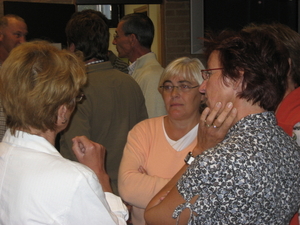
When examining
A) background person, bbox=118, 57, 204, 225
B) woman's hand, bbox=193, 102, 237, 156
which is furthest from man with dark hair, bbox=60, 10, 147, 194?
woman's hand, bbox=193, 102, 237, 156

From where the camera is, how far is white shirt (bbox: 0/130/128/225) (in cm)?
117

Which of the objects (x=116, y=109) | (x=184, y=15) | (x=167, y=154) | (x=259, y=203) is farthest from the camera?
(x=184, y=15)

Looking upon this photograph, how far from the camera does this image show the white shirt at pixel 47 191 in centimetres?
117

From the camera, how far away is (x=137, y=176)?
196 centimetres

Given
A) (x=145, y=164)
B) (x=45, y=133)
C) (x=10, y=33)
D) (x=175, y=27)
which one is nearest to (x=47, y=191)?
(x=45, y=133)

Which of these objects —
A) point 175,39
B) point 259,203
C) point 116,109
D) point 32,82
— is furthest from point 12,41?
point 259,203

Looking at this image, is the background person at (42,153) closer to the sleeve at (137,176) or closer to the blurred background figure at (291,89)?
the sleeve at (137,176)

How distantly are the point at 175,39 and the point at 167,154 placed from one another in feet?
11.4

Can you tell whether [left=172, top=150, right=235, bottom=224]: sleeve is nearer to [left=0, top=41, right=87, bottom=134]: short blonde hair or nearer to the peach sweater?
[left=0, top=41, right=87, bottom=134]: short blonde hair

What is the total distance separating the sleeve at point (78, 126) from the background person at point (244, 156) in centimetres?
104

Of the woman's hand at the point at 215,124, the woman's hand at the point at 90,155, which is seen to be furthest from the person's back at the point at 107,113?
the woman's hand at the point at 215,124

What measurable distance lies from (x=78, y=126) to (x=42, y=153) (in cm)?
108

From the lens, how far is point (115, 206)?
4.67 feet

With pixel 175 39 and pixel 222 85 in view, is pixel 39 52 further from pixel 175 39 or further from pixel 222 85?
pixel 175 39
